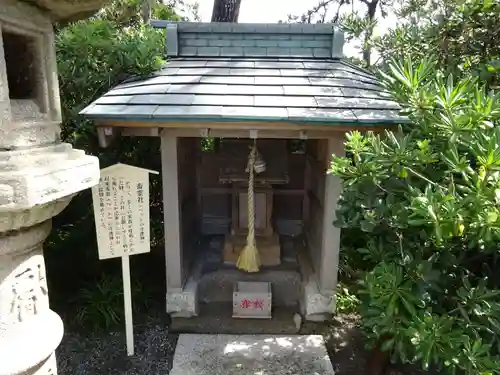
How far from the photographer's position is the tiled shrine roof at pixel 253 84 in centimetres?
337

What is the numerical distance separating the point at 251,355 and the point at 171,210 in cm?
168

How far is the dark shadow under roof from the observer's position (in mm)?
3350

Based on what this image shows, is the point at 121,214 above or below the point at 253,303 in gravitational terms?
above

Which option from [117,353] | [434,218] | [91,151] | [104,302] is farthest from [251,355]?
[91,151]

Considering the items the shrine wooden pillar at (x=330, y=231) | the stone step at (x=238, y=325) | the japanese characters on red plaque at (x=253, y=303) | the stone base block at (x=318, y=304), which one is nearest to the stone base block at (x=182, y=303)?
the stone step at (x=238, y=325)

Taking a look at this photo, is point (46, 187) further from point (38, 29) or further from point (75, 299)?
point (75, 299)

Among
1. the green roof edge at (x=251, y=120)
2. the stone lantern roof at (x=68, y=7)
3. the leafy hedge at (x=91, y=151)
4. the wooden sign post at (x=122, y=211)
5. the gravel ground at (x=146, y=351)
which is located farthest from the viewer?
the leafy hedge at (x=91, y=151)

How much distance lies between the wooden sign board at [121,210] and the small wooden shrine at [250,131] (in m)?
0.33

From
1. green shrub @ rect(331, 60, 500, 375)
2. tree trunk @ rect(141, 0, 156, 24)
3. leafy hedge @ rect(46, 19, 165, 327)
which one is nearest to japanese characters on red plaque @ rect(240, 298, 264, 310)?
leafy hedge @ rect(46, 19, 165, 327)

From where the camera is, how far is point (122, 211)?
3699 millimetres

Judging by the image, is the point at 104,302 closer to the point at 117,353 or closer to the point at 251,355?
the point at 117,353

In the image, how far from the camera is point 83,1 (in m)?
2.39

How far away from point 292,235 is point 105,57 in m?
3.59

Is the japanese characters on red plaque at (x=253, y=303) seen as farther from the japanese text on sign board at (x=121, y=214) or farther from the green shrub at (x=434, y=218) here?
the green shrub at (x=434, y=218)
